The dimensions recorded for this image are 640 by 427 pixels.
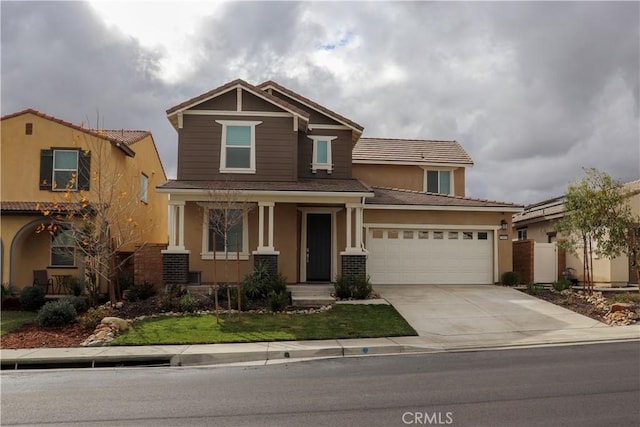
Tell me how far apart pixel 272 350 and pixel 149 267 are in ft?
28.1

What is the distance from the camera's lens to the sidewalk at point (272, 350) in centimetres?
1050

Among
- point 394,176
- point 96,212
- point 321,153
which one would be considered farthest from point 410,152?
point 96,212

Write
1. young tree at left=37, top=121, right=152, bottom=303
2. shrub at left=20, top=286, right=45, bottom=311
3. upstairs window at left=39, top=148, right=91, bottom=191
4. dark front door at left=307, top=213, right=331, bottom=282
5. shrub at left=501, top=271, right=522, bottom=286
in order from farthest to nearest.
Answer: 1. shrub at left=501, top=271, right=522, bottom=286
2. upstairs window at left=39, top=148, right=91, bottom=191
3. dark front door at left=307, top=213, right=331, bottom=282
4. shrub at left=20, top=286, right=45, bottom=311
5. young tree at left=37, top=121, right=152, bottom=303

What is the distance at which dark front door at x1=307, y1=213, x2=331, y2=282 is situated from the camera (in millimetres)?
19094

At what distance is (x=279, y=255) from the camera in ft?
58.9

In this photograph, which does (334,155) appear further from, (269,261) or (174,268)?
(174,268)

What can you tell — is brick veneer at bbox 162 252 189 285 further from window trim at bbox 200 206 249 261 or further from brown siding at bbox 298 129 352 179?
brown siding at bbox 298 129 352 179

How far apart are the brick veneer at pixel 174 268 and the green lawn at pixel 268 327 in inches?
121

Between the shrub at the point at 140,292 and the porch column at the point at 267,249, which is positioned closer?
the shrub at the point at 140,292

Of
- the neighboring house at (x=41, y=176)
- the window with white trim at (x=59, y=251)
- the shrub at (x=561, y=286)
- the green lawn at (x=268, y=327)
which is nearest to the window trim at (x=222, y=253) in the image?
the neighboring house at (x=41, y=176)

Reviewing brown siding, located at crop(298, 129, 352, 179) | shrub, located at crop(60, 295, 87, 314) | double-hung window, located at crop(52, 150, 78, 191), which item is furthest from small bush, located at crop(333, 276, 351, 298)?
double-hung window, located at crop(52, 150, 78, 191)

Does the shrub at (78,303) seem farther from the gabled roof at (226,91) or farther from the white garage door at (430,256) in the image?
the white garage door at (430,256)

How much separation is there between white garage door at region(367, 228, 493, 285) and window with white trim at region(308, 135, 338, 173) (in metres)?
3.07

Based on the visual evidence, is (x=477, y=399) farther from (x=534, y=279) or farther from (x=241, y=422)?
(x=534, y=279)
